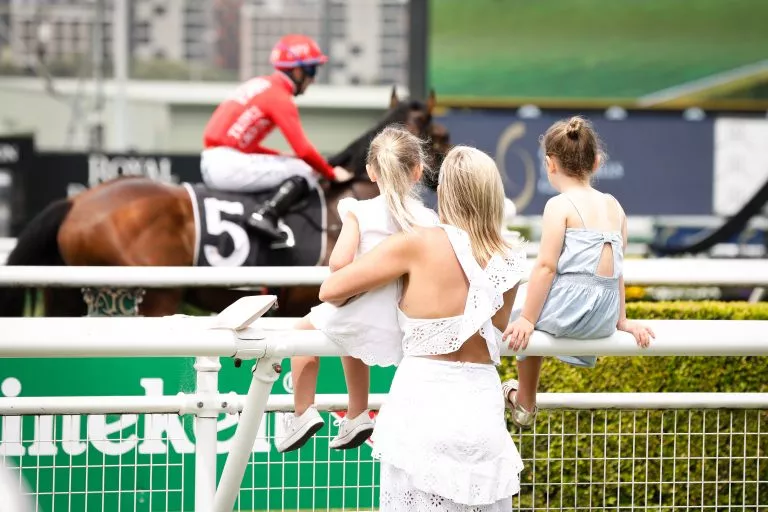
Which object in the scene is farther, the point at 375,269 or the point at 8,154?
the point at 8,154

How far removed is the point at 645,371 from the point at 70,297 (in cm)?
322

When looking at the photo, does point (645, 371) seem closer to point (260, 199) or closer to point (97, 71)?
point (260, 199)

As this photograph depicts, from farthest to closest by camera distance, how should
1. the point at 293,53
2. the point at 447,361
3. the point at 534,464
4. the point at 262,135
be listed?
the point at 262,135
the point at 293,53
the point at 534,464
the point at 447,361

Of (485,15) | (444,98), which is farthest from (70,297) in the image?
(485,15)

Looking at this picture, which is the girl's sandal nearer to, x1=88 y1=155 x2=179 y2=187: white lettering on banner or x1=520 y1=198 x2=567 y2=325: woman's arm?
x1=520 y1=198 x2=567 y2=325: woman's arm

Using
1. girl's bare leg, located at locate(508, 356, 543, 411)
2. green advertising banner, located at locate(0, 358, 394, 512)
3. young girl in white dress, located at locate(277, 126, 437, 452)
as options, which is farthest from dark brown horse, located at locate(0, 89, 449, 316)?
young girl in white dress, located at locate(277, 126, 437, 452)

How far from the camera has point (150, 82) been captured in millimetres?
16031

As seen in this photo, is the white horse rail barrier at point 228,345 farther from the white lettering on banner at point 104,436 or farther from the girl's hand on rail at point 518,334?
the white lettering on banner at point 104,436

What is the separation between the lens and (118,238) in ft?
18.5

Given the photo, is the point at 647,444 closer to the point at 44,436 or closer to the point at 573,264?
the point at 573,264

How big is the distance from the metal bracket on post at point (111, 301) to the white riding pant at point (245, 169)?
2.74 feet

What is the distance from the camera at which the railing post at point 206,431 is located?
2.14 meters

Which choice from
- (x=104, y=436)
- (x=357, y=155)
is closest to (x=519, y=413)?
(x=104, y=436)

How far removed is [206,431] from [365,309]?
1.24 ft
